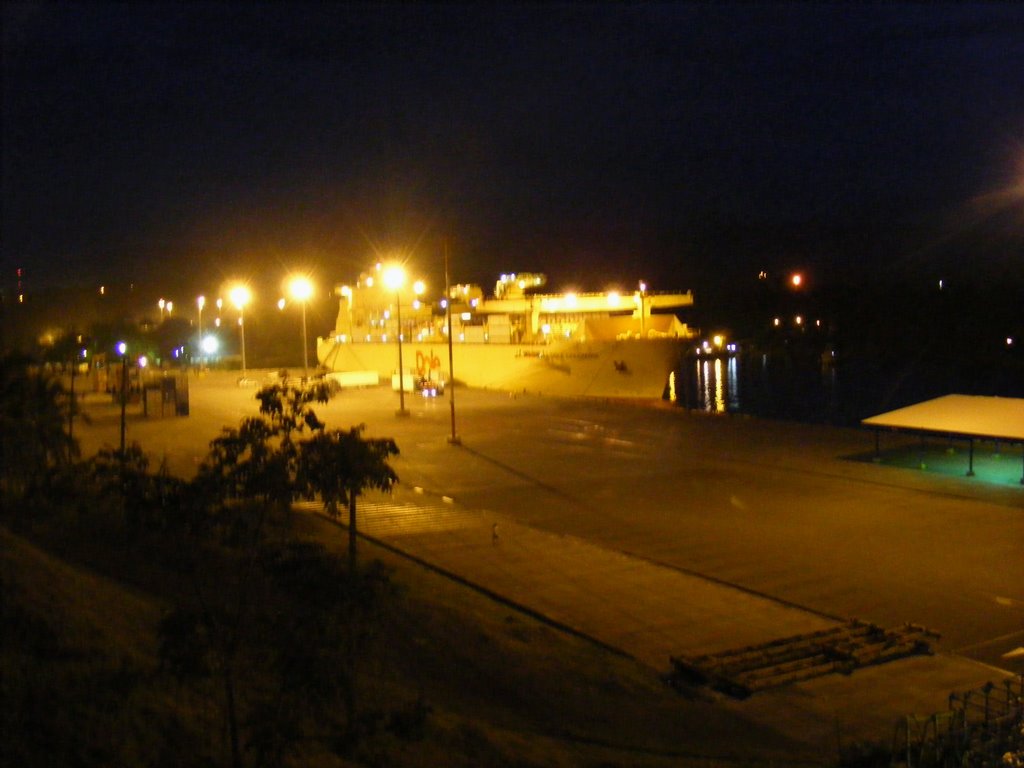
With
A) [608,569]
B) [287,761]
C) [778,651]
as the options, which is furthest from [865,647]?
[287,761]

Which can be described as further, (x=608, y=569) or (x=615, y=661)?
(x=608, y=569)

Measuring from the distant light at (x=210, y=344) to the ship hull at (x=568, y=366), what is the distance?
28.7 metres

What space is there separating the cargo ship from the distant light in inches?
433

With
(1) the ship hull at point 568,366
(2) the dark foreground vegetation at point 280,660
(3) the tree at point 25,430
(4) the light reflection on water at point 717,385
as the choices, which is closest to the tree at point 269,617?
(2) the dark foreground vegetation at point 280,660

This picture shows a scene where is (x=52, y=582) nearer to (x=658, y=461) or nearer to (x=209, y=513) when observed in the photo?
(x=209, y=513)

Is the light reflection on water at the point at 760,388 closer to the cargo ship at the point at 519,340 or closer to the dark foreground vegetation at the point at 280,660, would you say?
the cargo ship at the point at 519,340

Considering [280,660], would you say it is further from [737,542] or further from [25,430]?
[737,542]

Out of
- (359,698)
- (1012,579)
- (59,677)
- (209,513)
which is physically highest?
(209,513)

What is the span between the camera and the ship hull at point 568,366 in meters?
45.7

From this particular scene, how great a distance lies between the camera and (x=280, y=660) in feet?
16.3

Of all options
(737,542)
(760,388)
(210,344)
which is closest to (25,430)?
(737,542)

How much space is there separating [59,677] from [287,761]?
1682mm

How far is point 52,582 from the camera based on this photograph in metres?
7.87

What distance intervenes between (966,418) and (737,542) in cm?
1027
